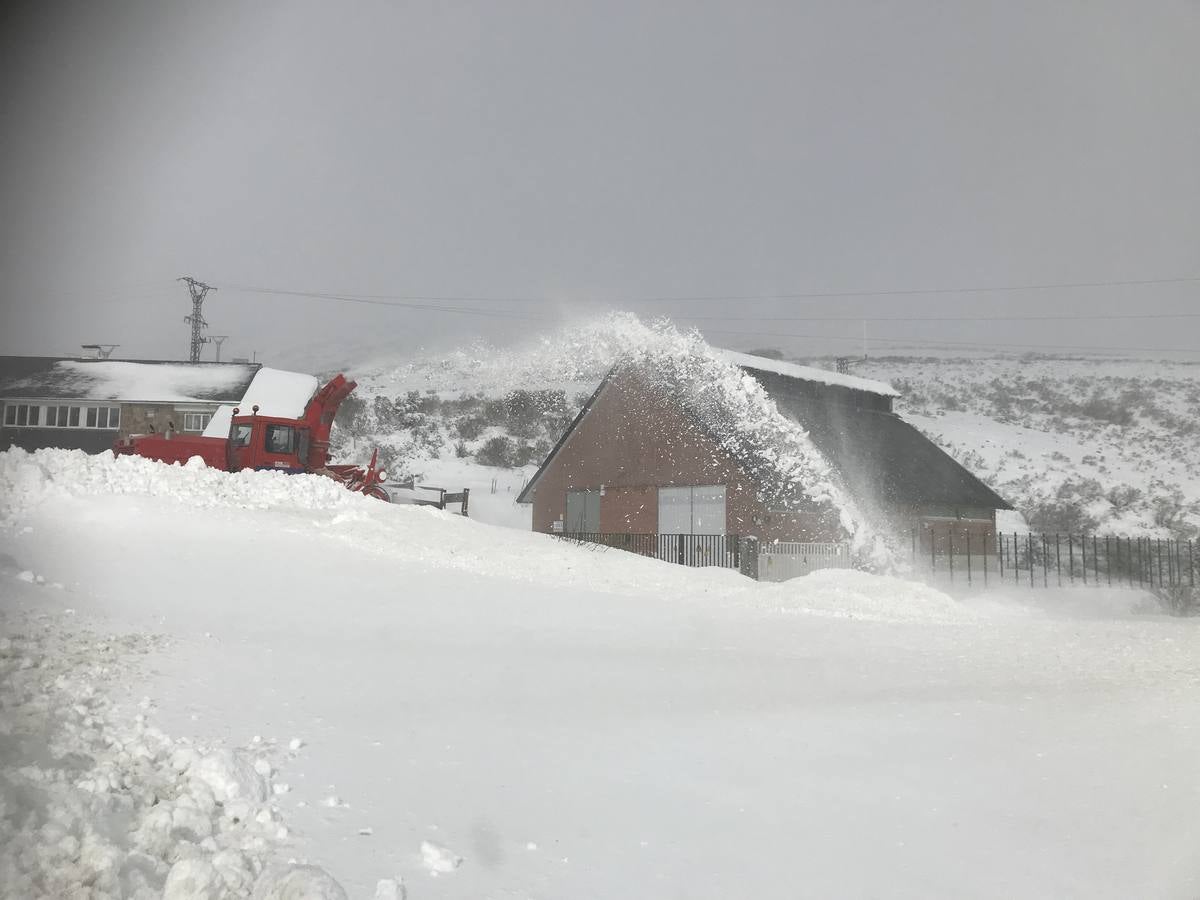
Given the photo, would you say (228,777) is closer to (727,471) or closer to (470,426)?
(727,471)

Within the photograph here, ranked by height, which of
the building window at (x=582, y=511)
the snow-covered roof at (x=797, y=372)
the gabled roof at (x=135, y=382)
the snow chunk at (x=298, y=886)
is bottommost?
the snow chunk at (x=298, y=886)

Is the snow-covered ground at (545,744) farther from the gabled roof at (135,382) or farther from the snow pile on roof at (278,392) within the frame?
the snow pile on roof at (278,392)

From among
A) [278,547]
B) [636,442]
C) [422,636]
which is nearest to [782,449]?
[636,442]

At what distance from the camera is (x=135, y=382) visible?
30.0m

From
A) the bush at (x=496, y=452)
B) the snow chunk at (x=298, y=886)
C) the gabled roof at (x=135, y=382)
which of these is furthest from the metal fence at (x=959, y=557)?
the bush at (x=496, y=452)

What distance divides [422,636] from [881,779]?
5.35m

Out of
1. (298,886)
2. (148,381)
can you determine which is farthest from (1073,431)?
(298,886)

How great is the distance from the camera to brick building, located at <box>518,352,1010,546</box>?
78.6 feet

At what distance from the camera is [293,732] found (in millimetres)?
5160

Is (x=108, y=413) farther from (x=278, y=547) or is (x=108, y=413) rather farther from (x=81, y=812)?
(x=81, y=812)

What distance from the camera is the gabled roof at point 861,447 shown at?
25109 mm

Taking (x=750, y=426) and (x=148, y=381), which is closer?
(x=750, y=426)

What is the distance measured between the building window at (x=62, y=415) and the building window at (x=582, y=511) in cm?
1662

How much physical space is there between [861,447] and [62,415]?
27.5 meters
